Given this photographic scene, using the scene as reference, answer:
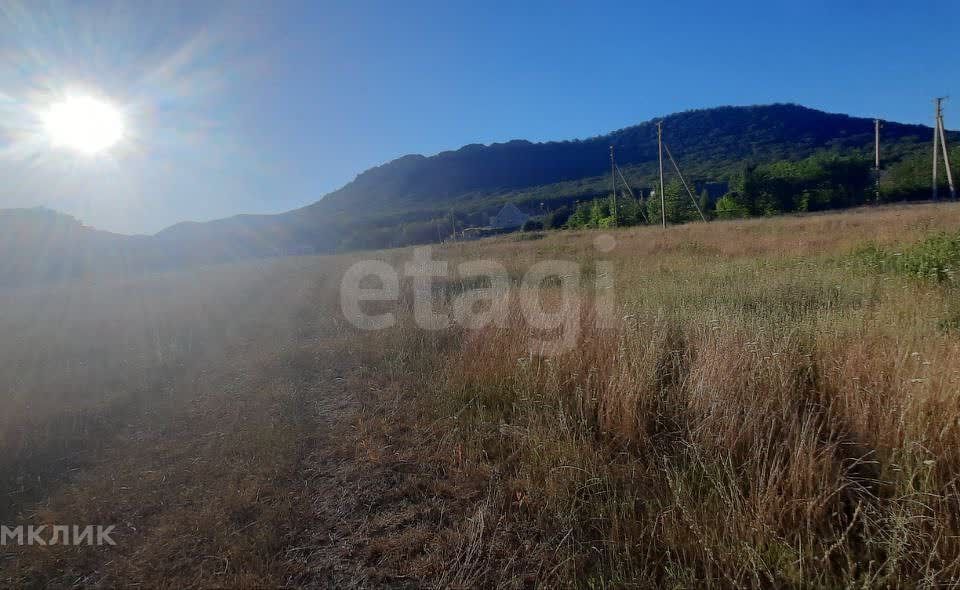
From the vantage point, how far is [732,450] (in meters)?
2.34

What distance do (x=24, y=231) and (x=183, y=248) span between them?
10702mm

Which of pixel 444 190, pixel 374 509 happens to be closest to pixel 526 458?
pixel 374 509

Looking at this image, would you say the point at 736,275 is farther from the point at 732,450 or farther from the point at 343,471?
the point at 343,471

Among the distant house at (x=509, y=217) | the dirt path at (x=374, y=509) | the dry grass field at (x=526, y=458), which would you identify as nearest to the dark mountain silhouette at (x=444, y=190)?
the distant house at (x=509, y=217)

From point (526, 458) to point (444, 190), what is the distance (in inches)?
4133

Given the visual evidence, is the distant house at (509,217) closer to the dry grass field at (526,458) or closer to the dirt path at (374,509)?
the dry grass field at (526,458)

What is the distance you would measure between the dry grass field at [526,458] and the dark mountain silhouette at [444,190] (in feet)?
45.4

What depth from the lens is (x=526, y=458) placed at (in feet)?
8.63

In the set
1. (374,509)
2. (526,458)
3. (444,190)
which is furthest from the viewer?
(444,190)

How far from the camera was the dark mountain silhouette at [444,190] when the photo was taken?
15297 millimetres

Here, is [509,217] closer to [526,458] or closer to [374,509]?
[526,458]

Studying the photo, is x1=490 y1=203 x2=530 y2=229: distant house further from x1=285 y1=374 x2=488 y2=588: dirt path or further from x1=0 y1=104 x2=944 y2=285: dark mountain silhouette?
x1=285 y1=374 x2=488 y2=588: dirt path

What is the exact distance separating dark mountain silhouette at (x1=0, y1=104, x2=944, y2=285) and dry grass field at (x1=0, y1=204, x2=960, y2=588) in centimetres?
1383

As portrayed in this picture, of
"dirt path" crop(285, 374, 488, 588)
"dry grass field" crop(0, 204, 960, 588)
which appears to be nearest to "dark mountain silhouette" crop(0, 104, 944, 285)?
"dry grass field" crop(0, 204, 960, 588)
